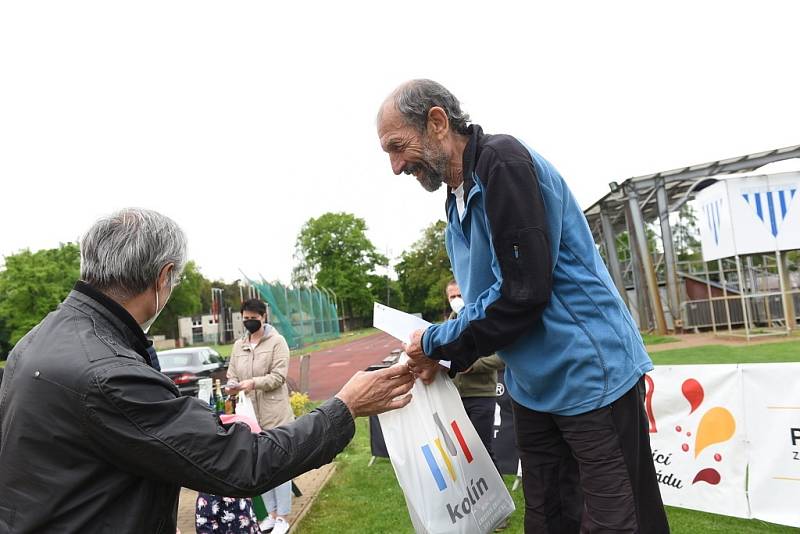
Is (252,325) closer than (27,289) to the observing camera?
Yes

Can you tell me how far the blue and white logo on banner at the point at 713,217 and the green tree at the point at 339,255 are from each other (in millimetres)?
54754

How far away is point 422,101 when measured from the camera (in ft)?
7.04

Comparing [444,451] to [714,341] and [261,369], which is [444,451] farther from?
[714,341]

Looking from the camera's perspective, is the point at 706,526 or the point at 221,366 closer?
the point at 706,526

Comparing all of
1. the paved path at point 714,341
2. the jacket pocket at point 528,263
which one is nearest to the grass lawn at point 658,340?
the paved path at point 714,341

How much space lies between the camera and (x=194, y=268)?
7712 cm

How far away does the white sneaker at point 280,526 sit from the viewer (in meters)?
4.88

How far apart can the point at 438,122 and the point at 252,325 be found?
4.34 m

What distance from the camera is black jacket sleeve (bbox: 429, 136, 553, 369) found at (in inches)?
71.1

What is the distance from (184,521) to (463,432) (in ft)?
12.5

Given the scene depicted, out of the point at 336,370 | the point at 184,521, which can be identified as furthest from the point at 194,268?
the point at 184,521

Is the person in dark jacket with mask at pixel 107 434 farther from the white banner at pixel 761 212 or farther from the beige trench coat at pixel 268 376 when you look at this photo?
the white banner at pixel 761 212

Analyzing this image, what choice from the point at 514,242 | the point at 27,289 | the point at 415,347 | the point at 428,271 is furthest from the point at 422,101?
the point at 428,271

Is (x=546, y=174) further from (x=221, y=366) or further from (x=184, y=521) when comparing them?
(x=221, y=366)
